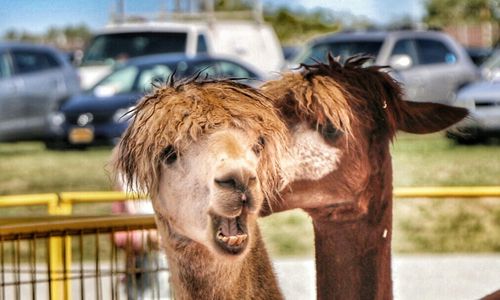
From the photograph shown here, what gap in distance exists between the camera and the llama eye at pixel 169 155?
237 centimetres

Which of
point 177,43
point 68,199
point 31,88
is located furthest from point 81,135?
point 68,199

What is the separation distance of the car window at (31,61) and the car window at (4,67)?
0.46 feet

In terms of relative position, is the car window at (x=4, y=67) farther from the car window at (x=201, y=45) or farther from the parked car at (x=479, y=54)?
the parked car at (x=479, y=54)

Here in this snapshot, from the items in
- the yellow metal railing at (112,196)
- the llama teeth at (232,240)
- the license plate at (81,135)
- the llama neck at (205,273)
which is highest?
the license plate at (81,135)

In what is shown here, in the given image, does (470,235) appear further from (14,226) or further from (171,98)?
(171,98)

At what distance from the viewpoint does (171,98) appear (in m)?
2.45

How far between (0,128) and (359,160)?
1313 cm

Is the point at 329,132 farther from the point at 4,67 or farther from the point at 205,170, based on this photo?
the point at 4,67

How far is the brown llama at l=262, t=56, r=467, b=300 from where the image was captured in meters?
2.60

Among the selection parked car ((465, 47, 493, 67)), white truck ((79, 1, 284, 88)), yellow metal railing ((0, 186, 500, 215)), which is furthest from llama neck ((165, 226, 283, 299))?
parked car ((465, 47, 493, 67))

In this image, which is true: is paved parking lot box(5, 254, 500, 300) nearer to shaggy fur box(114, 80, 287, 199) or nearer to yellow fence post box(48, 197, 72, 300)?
yellow fence post box(48, 197, 72, 300)

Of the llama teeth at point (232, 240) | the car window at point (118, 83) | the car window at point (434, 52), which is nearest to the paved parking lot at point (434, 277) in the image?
the llama teeth at point (232, 240)

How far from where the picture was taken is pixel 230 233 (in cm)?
228

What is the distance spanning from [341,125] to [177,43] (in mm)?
14939
